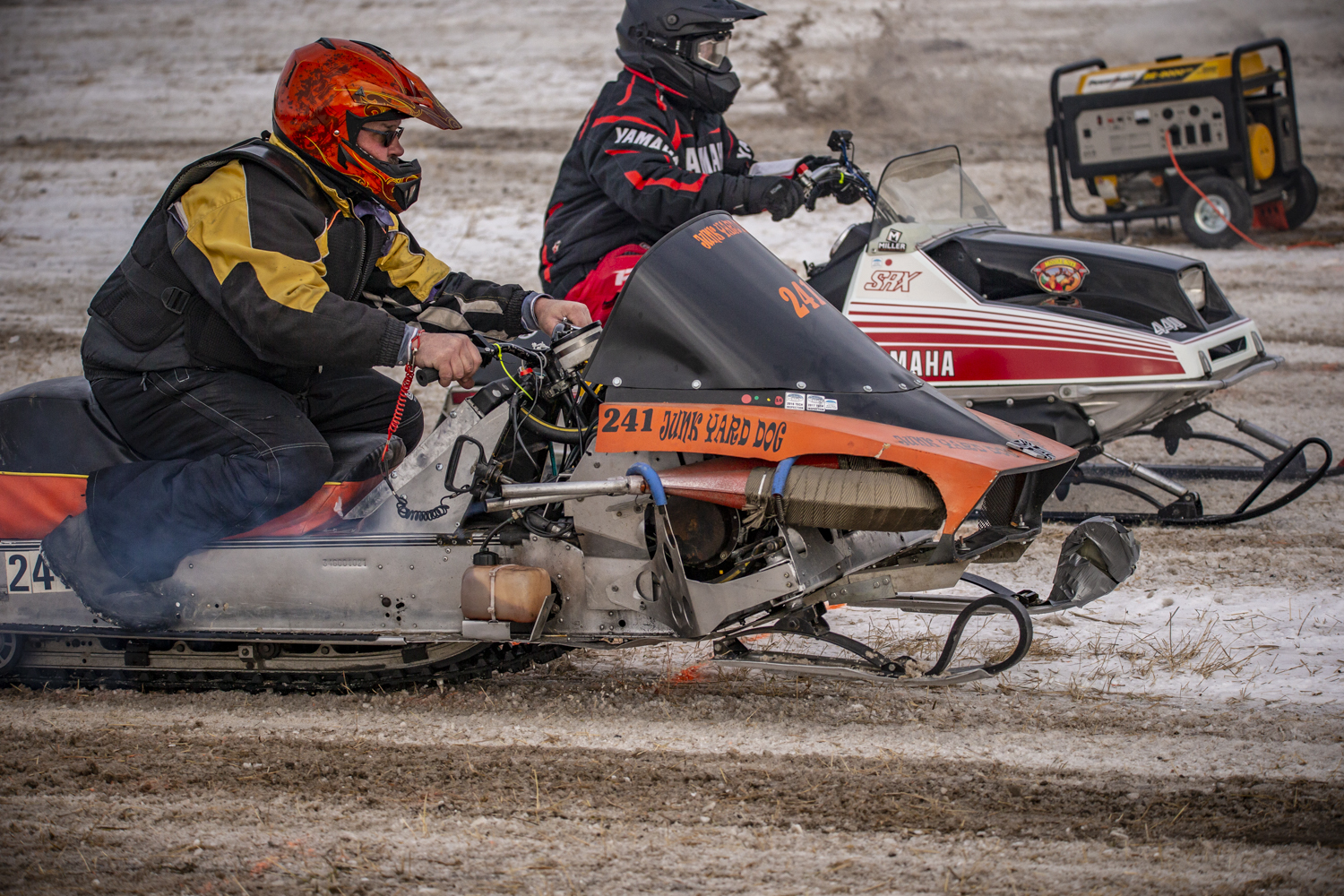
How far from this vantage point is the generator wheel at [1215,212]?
10.6 meters

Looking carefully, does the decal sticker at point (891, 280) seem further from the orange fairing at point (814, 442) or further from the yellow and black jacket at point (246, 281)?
the yellow and black jacket at point (246, 281)

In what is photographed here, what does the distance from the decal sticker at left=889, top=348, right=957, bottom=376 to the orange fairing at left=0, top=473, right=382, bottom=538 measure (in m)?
2.70

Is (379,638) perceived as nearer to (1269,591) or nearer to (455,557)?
(455,557)

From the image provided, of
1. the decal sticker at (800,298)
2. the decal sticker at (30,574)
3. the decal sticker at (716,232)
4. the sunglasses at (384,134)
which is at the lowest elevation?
the decal sticker at (30,574)

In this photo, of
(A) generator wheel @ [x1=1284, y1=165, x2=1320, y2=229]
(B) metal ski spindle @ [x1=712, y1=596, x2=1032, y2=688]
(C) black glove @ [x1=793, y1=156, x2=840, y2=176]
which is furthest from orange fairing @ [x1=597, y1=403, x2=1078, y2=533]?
(A) generator wheel @ [x1=1284, y1=165, x2=1320, y2=229]

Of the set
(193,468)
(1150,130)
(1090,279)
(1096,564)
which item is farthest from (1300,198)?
(193,468)

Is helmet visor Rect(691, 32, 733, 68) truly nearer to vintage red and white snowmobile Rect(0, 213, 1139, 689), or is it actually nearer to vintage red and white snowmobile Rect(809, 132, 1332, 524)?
vintage red and white snowmobile Rect(809, 132, 1332, 524)

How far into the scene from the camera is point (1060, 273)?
553 cm

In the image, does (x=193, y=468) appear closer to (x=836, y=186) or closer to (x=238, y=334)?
(x=238, y=334)

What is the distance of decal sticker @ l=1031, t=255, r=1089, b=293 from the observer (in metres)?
5.51

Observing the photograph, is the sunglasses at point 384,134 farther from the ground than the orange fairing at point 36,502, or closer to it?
farther from the ground

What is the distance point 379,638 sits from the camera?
374cm

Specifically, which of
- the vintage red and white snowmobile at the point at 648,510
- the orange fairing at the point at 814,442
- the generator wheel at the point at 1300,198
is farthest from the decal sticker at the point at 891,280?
the generator wheel at the point at 1300,198

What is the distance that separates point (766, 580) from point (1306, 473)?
412cm
